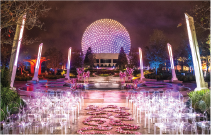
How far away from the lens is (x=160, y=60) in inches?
1794

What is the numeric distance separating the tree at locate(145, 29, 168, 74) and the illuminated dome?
238 ft

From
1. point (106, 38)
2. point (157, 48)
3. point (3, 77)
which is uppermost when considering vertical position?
point (106, 38)

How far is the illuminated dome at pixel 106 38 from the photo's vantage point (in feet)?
391

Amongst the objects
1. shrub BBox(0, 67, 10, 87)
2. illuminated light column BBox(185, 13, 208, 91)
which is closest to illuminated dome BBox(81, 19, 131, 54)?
illuminated light column BBox(185, 13, 208, 91)

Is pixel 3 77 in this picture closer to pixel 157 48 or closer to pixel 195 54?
pixel 195 54

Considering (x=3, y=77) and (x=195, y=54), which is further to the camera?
(x=195, y=54)

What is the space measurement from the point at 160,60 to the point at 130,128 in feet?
131

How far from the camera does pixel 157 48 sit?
45.6 metres

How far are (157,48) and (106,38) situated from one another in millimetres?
75658

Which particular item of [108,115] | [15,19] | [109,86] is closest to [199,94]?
→ [108,115]

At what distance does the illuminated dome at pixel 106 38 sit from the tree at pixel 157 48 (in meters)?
72.6

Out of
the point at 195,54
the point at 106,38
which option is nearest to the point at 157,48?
the point at 195,54

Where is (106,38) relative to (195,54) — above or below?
above

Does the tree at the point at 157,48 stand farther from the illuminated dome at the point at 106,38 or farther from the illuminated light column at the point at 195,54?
the illuminated dome at the point at 106,38
